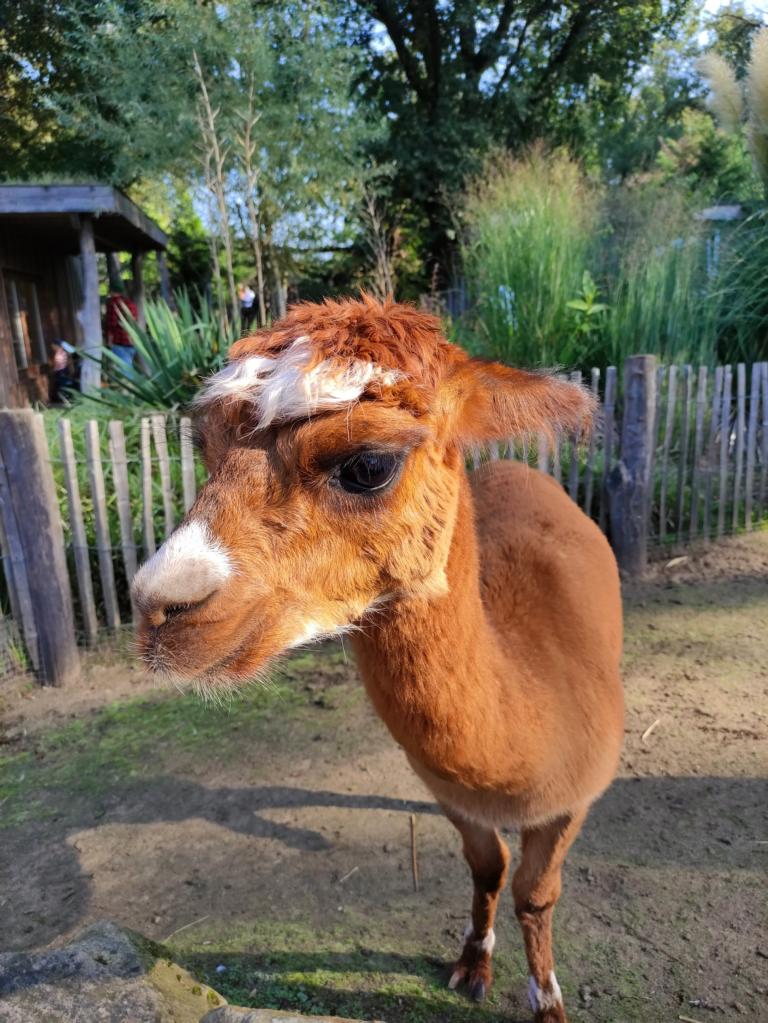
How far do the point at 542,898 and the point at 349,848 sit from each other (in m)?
1.23

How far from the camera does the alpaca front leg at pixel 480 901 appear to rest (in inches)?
95.8

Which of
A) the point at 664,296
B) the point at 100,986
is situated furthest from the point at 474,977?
the point at 664,296

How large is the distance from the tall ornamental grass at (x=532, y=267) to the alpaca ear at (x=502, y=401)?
5.45 metres

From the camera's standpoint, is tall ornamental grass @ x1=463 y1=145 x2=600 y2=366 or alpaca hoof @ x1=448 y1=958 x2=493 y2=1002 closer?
alpaca hoof @ x1=448 y1=958 x2=493 y2=1002

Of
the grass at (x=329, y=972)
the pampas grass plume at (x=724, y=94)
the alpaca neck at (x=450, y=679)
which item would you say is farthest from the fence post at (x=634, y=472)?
the pampas grass plume at (x=724, y=94)

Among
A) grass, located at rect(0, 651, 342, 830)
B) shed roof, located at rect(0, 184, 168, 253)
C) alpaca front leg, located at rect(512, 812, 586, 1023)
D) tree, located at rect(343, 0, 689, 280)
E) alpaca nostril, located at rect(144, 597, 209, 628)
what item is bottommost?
grass, located at rect(0, 651, 342, 830)

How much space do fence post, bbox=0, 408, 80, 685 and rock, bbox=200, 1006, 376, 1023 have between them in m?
3.45

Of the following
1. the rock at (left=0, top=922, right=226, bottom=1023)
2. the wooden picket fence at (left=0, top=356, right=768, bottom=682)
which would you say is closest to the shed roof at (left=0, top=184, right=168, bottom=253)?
the wooden picket fence at (left=0, top=356, right=768, bottom=682)

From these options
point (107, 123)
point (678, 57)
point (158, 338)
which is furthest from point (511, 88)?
point (158, 338)

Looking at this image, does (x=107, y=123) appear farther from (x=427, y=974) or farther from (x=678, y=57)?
(x=678, y=57)

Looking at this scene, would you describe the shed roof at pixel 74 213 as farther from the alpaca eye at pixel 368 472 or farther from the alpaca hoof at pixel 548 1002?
the alpaca hoof at pixel 548 1002

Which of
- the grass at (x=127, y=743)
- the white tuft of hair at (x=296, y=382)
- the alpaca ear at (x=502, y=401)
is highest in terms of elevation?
the white tuft of hair at (x=296, y=382)

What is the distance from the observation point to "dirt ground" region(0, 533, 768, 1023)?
252 centimetres

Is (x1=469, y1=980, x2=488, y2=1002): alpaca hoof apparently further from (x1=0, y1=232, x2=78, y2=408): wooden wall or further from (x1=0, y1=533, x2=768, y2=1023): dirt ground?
(x1=0, y1=232, x2=78, y2=408): wooden wall
